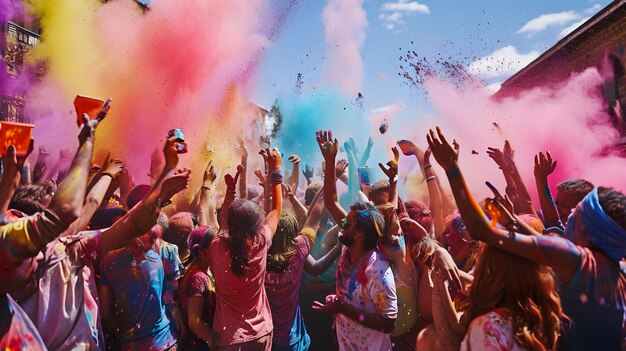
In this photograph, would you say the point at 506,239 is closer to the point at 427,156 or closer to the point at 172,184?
the point at 172,184

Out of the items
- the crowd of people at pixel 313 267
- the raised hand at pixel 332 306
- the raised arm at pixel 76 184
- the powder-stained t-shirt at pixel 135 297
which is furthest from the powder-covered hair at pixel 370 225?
the raised arm at pixel 76 184

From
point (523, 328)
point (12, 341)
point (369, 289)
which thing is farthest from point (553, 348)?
point (12, 341)

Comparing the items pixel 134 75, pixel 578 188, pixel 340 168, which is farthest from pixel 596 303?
pixel 134 75

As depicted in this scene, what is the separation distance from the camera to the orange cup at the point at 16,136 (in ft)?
6.88

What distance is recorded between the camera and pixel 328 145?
3.93 metres

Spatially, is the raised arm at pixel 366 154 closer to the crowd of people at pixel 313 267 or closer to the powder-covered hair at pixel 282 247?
the crowd of people at pixel 313 267

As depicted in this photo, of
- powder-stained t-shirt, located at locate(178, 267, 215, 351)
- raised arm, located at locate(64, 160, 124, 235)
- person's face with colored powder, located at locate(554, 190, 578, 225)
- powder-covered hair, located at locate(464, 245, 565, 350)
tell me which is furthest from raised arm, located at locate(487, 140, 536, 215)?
raised arm, located at locate(64, 160, 124, 235)

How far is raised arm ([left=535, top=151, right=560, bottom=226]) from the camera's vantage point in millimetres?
3441

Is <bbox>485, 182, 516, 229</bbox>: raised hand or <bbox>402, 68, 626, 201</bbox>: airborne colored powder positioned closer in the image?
<bbox>485, 182, 516, 229</bbox>: raised hand

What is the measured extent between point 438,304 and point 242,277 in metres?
1.40

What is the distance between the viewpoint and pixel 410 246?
3609 mm

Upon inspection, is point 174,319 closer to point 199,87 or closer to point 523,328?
point 523,328

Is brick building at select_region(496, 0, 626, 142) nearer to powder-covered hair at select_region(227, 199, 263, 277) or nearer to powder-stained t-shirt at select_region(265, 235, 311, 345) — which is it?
powder-stained t-shirt at select_region(265, 235, 311, 345)

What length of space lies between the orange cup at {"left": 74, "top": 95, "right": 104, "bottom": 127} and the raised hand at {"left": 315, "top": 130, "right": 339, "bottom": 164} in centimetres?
198
